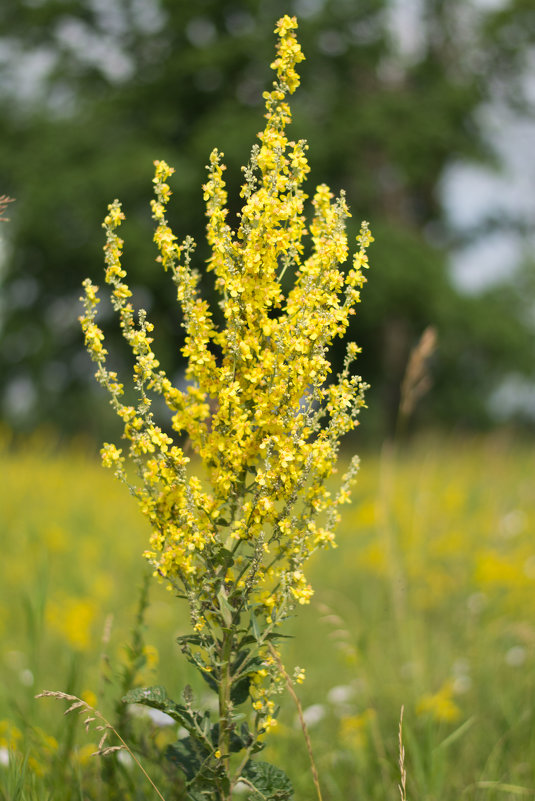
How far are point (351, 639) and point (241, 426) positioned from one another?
2.25 metres

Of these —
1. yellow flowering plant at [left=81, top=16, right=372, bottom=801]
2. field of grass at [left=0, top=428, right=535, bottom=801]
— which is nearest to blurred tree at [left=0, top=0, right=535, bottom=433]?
field of grass at [left=0, top=428, right=535, bottom=801]

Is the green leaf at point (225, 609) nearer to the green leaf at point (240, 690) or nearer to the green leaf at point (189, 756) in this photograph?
the green leaf at point (240, 690)

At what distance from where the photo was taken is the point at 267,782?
1.89 m

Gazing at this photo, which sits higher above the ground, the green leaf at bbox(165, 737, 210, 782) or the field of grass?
the field of grass

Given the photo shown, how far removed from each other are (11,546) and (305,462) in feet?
17.2

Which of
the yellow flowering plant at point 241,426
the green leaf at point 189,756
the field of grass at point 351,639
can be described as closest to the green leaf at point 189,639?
the yellow flowering plant at point 241,426

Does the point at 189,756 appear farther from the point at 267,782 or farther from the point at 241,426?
the point at 241,426

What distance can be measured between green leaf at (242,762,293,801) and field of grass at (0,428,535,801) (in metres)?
0.40

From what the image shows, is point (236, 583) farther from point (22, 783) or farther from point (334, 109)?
point (334, 109)

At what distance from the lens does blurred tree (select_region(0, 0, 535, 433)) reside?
14.8 m

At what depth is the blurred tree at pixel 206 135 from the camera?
14.8 meters

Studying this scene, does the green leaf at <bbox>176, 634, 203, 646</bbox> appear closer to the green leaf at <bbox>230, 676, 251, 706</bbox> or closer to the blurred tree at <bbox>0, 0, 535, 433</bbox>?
the green leaf at <bbox>230, 676, 251, 706</bbox>

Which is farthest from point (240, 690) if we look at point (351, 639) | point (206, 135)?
point (206, 135)

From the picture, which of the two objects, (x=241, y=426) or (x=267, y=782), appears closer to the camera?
(x=241, y=426)
